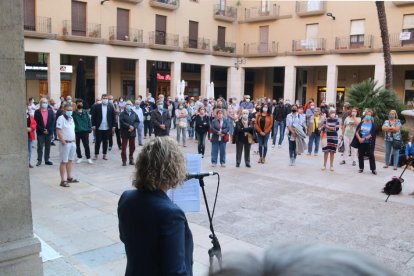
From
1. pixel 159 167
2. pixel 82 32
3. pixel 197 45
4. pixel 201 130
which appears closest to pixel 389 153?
pixel 201 130

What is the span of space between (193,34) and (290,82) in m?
9.42

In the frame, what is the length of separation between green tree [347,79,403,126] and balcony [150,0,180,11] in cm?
1995

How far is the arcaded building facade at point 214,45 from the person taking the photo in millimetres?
28953

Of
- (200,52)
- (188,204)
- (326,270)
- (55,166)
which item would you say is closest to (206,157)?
(55,166)

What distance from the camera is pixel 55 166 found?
12070mm

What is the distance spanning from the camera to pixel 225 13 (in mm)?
38188

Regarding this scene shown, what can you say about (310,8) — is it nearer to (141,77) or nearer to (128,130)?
(141,77)

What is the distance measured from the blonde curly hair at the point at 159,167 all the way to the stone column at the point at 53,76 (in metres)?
27.1

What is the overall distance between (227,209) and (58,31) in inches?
947

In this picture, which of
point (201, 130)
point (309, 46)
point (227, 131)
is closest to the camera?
point (227, 131)

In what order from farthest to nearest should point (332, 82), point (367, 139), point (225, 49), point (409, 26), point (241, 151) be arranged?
point (225, 49)
point (332, 82)
point (409, 26)
point (241, 151)
point (367, 139)

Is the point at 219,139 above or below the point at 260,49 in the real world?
below

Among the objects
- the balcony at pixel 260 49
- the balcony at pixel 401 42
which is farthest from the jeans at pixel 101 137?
the balcony at pixel 260 49

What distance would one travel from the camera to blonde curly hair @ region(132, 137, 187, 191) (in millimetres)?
2725
